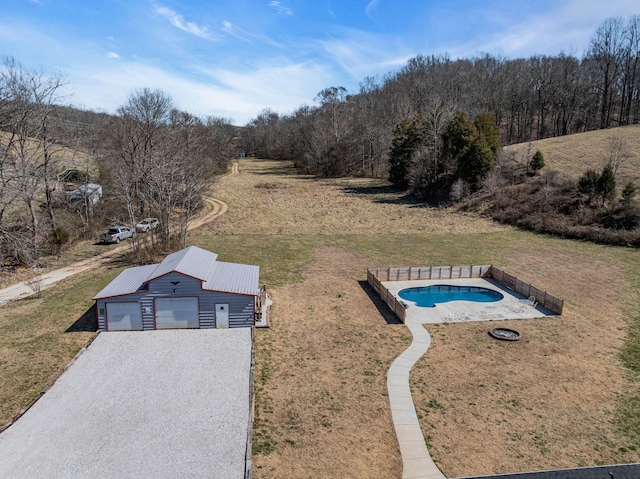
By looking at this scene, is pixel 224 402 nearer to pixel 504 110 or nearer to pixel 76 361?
pixel 76 361

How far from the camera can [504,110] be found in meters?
96.3

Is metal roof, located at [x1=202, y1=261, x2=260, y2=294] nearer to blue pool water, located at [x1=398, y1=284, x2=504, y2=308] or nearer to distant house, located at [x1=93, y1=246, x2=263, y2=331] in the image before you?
distant house, located at [x1=93, y1=246, x2=263, y2=331]

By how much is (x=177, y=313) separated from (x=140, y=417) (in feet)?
24.3

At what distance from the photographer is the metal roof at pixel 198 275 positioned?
20703mm

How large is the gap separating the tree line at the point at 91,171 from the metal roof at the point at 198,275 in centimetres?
811

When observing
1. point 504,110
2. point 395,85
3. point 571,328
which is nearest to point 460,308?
point 571,328

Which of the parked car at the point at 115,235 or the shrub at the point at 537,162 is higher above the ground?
the shrub at the point at 537,162

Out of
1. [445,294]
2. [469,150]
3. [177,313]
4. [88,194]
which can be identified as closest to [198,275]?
[177,313]

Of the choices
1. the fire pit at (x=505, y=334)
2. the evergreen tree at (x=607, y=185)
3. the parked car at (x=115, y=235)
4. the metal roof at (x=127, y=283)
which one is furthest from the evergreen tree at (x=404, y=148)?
the metal roof at (x=127, y=283)

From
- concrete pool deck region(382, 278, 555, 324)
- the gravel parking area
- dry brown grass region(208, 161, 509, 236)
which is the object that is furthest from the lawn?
dry brown grass region(208, 161, 509, 236)

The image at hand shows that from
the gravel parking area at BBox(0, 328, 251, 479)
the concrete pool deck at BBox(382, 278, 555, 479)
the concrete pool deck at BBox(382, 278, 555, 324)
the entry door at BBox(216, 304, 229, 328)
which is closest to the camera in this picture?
the gravel parking area at BBox(0, 328, 251, 479)

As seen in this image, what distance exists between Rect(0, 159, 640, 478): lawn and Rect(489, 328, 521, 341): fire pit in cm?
54

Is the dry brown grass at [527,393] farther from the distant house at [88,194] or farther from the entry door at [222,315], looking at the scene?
the distant house at [88,194]

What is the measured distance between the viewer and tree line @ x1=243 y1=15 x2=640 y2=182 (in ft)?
264
